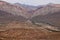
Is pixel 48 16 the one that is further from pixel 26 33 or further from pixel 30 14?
pixel 26 33

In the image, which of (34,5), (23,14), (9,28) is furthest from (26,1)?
(9,28)

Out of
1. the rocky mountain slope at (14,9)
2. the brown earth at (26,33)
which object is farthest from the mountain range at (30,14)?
the brown earth at (26,33)

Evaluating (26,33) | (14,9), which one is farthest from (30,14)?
(26,33)

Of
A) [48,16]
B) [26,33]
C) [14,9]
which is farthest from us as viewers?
[14,9]

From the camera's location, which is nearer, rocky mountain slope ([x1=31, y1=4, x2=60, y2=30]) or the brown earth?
the brown earth

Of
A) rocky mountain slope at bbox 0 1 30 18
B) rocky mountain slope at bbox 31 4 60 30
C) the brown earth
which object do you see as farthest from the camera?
rocky mountain slope at bbox 0 1 30 18

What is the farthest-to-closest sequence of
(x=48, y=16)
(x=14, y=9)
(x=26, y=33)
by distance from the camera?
(x=14, y=9)
(x=48, y=16)
(x=26, y=33)

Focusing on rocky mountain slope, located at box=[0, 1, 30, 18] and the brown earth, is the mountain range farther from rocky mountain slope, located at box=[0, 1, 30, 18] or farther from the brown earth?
the brown earth

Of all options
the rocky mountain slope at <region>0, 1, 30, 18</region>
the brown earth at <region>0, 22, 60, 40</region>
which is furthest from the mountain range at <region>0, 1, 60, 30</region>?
the brown earth at <region>0, 22, 60, 40</region>

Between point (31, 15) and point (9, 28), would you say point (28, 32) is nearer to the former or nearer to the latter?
point (9, 28)

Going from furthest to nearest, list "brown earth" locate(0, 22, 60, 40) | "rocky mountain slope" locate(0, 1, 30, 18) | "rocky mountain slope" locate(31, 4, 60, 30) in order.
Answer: "rocky mountain slope" locate(0, 1, 30, 18)
"rocky mountain slope" locate(31, 4, 60, 30)
"brown earth" locate(0, 22, 60, 40)

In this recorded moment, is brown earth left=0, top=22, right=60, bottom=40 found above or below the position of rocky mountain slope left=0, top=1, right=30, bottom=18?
below

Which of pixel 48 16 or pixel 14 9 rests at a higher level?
pixel 14 9

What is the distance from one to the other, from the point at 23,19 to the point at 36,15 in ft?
0.62
